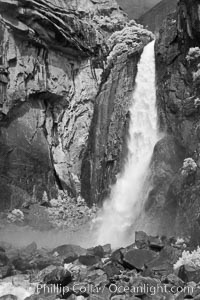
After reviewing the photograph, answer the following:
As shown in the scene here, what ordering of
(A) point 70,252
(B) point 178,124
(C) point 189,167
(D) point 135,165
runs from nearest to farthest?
1. (A) point 70,252
2. (C) point 189,167
3. (B) point 178,124
4. (D) point 135,165

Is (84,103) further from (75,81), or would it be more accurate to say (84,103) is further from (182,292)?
(182,292)

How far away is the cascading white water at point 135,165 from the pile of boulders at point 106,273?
461cm

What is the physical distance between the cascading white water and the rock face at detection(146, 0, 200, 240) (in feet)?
3.89

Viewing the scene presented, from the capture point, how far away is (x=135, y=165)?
26.9 metres

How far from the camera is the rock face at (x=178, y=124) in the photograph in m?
20.3

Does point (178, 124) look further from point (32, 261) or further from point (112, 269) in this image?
point (32, 261)

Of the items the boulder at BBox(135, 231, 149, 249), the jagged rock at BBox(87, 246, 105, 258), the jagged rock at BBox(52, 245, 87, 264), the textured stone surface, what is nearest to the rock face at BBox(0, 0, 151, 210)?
the textured stone surface

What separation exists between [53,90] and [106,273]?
2293cm

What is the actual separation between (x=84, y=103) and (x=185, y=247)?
75.5 feet

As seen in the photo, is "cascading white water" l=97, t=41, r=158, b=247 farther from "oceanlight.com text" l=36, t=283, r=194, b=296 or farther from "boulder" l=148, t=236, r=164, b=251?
"oceanlight.com text" l=36, t=283, r=194, b=296

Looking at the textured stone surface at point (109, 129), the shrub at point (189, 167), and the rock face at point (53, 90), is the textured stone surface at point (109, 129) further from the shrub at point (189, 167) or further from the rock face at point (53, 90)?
the shrub at point (189, 167)

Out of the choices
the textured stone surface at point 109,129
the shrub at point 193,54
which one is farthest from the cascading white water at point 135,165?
the shrub at point 193,54

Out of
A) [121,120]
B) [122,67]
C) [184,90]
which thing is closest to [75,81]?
[122,67]

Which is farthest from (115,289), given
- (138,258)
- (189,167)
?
(189,167)
